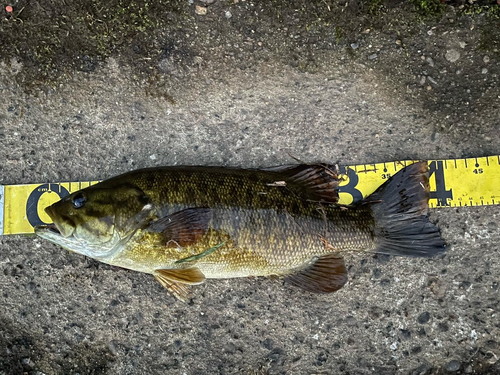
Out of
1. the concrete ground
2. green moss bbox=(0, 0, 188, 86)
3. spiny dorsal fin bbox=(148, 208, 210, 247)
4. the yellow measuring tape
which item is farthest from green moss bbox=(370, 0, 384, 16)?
spiny dorsal fin bbox=(148, 208, 210, 247)

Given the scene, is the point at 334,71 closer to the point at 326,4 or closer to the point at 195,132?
the point at 326,4

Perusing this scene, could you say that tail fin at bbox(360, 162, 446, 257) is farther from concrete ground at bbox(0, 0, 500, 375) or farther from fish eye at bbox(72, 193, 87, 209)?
fish eye at bbox(72, 193, 87, 209)

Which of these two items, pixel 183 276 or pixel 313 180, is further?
pixel 313 180

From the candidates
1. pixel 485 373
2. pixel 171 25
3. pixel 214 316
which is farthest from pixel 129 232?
pixel 485 373

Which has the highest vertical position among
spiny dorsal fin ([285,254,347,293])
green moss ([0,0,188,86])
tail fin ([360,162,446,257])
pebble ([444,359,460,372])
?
green moss ([0,0,188,86])

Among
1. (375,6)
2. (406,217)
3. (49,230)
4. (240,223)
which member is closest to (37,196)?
(49,230)

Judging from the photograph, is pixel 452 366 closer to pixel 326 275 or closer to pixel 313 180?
pixel 326 275
